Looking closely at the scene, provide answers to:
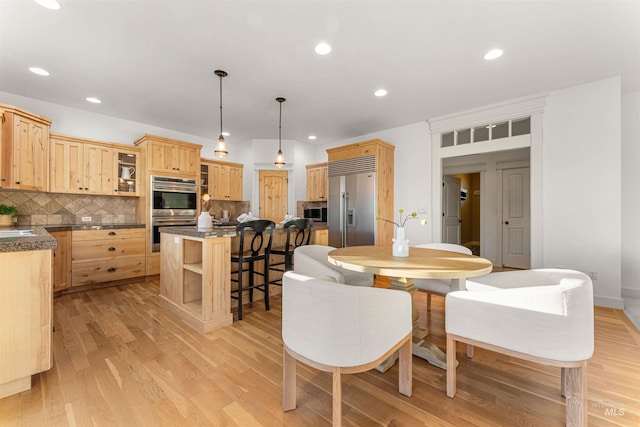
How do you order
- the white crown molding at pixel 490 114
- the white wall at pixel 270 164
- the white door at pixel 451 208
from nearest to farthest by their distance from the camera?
the white crown molding at pixel 490 114 < the white wall at pixel 270 164 < the white door at pixel 451 208

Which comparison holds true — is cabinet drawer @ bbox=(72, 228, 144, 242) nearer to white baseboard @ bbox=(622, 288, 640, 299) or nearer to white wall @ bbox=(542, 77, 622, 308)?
white wall @ bbox=(542, 77, 622, 308)

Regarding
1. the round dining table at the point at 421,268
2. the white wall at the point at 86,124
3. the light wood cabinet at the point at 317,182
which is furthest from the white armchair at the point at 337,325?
the white wall at the point at 86,124

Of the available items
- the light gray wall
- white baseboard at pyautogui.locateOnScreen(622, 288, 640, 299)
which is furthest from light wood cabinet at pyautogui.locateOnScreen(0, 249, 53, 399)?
white baseboard at pyautogui.locateOnScreen(622, 288, 640, 299)

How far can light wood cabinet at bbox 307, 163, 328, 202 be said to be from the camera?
5.75 meters

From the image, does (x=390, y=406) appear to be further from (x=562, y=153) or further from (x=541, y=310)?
(x=562, y=153)

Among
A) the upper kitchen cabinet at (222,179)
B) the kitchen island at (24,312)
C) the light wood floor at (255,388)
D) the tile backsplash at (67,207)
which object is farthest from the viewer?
the upper kitchen cabinet at (222,179)

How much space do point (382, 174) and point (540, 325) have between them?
139 inches

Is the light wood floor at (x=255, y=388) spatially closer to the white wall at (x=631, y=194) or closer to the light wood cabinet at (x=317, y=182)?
the white wall at (x=631, y=194)

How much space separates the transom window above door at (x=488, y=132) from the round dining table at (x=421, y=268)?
2.85 m

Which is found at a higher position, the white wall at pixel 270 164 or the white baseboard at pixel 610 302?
the white wall at pixel 270 164

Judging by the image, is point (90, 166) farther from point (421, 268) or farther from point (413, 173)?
point (413, 173)

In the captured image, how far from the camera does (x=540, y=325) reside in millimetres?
1286

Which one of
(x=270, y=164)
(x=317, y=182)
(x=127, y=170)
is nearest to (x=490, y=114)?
(x=317, y=182)

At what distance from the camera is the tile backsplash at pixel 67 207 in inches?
142
